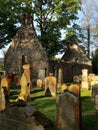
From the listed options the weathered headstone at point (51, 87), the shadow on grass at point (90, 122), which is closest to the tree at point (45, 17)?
the weathered headstone at point (51, 87)

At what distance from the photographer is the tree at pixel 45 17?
1827 inches

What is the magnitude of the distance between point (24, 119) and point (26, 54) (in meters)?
32.5

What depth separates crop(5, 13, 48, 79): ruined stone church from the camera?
3984cm

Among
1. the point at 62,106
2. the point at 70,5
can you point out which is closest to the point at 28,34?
the point at 70,5

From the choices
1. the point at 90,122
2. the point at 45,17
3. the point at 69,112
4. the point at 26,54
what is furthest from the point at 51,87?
the point at 45,17

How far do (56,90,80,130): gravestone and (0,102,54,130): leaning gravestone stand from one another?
0.63 meters

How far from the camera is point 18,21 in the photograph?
155ft

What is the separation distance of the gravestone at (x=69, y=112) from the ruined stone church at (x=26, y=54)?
29822mm

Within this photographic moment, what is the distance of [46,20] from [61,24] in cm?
273

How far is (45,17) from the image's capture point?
48781mm

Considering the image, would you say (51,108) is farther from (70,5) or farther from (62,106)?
(70,5)

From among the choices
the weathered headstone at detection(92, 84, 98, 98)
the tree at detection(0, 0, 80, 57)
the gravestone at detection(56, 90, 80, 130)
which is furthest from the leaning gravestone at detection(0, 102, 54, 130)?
the tree at detection(0, 0, 80, 57)

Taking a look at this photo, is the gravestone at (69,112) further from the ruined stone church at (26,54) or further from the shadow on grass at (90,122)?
the ruined stone church at (26,54)

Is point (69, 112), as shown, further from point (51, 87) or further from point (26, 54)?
point (26, 54)
